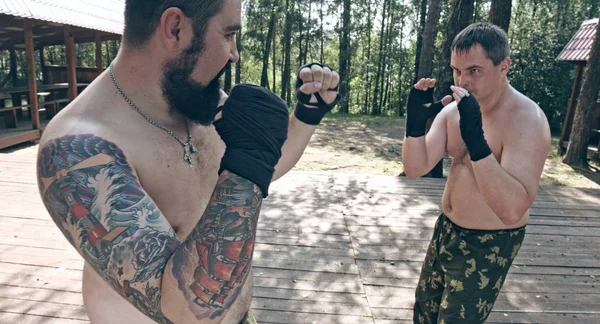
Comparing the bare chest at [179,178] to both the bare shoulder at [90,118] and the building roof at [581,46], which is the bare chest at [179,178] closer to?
the bare shoulder at [90,118]

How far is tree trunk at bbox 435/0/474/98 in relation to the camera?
5953 mm

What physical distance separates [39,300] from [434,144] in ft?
8.63

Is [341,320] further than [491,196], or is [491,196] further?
[341,320]

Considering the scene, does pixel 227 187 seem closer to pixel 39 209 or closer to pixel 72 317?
pixel 72 317

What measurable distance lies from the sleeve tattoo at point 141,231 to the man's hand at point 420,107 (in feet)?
4.92

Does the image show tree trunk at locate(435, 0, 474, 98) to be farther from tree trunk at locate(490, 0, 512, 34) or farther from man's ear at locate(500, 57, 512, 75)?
man's ear at locate(500, 57, 512, 75)

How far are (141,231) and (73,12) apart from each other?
29.3 feet

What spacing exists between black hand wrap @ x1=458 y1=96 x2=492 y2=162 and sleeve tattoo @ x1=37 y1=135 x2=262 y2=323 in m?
1.23

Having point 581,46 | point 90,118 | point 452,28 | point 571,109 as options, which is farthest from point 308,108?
point 571,109

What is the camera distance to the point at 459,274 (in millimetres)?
2000

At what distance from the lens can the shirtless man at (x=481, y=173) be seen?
1.82 meters

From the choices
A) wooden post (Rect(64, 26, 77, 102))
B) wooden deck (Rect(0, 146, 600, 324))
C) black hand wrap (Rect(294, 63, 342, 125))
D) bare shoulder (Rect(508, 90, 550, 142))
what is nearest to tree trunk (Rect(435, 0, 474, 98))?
wooden deck (Rect(0, 146, 600, 324))

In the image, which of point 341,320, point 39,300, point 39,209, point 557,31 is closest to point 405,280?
point 341,320

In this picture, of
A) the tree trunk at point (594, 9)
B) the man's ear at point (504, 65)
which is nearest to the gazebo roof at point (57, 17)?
the man's ear at point (504, 65)
